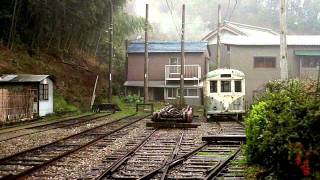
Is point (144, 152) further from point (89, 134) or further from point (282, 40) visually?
point (282, 40)

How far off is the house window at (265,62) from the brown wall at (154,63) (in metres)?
8.11

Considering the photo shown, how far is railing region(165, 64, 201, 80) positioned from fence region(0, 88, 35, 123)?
1821 cm

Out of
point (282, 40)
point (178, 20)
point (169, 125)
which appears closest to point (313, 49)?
point (282, 40)

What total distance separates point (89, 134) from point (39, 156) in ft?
17.2

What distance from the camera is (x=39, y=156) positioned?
1100 cm

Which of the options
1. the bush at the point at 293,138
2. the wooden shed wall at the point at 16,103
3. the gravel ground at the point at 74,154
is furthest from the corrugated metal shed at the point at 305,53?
the bush at the point at 293,138

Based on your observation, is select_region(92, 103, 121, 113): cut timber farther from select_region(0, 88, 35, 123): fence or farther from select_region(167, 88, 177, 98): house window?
select_region(167, 88, 177, 98): house window

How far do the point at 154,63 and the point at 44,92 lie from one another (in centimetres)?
1781

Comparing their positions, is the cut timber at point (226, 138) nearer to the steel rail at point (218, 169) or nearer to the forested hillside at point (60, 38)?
the steel rail at point (218, 169)

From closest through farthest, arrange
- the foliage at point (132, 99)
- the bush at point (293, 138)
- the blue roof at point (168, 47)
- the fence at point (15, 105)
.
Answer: the bush at point (293, 138) < the fence at point (15, 105) < the foliage at point (132, 99) < the blue roof at point (168, 47)

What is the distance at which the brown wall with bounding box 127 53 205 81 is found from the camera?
1633 inches

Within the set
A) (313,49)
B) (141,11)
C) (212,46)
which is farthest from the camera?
(141,11)

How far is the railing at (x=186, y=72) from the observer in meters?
39.6

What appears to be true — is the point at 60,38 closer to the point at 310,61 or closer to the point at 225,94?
the point at 225,94
